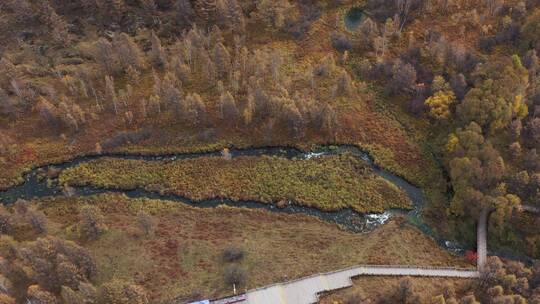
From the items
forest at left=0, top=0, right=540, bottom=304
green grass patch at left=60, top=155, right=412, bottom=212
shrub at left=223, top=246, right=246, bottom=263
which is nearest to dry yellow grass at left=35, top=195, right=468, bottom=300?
forest at left=0, top=0, right=540, bottom=304

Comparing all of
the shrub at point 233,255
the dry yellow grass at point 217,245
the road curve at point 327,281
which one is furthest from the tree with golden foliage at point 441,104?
the shrub at point 233,255

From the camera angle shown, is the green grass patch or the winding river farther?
the green grass patch

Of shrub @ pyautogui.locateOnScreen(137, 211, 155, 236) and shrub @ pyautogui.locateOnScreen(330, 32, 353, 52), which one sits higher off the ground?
shrub @ pyautogui.locateOnScreen(330, 32, 353, 52)

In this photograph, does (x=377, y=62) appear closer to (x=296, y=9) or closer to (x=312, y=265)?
(x=296, y=9)

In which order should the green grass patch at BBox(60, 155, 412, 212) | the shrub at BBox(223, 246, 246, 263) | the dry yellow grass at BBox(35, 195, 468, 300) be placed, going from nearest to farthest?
the dry yellow grass at BBox(35, 195, 468, 300), the shrub at BBox(223, 246, 246, 263), the green grass patch at BBox(60, 155, 412, 212)

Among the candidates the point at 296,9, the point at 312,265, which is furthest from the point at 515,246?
the point at 296,9

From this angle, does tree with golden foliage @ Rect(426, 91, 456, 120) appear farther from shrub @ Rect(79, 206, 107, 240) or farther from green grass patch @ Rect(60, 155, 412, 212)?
shrub @ Rect(79, 206, 107, 240)

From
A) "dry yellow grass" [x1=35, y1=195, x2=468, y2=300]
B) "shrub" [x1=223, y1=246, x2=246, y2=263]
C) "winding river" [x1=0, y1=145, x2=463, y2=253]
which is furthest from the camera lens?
"winding river" [x1=0, y1=145, x2=463, y2=253]

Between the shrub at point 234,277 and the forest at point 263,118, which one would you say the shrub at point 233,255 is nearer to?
the forest at point 263,118
